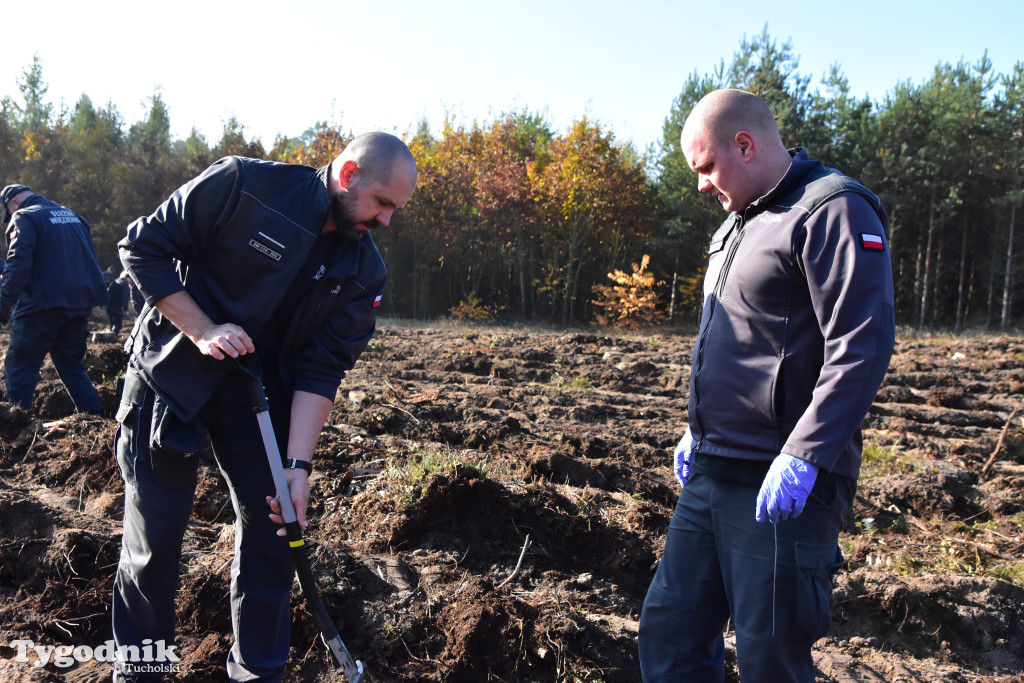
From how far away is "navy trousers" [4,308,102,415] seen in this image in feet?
19.2

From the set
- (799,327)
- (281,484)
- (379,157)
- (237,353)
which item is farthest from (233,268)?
(799,327)

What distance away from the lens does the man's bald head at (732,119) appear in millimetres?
2066

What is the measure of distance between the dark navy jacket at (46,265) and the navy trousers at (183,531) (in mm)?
4212

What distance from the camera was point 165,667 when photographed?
96.0 inches

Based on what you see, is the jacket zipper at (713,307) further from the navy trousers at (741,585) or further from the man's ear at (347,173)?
the man's ear at (347,173)

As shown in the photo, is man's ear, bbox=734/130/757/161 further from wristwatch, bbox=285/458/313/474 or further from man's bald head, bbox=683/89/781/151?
wristwatch, bbox=285/458/313/474

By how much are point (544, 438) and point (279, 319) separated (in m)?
3.88

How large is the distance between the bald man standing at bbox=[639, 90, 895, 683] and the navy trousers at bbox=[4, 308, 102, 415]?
558cm

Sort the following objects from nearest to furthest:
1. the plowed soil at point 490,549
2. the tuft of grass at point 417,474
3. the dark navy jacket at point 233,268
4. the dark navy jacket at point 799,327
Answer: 1. the dark navy jacket at point 799,327
2. the dark navy jacket at point 233,268
3. the plowed soil at point 490,549
4. the tuft of grass at point 417,474

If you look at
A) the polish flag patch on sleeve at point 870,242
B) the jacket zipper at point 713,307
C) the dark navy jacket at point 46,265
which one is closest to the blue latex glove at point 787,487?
the jacket zipper at point 713,307

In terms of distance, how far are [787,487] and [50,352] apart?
20.2 feet

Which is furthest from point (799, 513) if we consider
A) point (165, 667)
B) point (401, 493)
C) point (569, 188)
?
point (569, 188)

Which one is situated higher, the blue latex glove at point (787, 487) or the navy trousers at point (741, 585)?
the blue latex glove at point (787, 487)

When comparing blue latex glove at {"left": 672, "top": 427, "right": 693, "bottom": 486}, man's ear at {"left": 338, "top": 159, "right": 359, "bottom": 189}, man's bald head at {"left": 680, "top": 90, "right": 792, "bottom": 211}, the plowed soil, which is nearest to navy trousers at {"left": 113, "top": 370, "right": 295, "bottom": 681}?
the plowed soil
